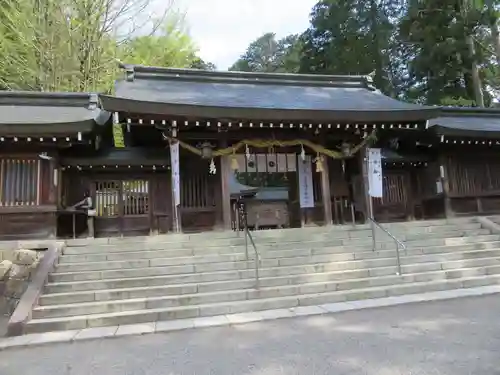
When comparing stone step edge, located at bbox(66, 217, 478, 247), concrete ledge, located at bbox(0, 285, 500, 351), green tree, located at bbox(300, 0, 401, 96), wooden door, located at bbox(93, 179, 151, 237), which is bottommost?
concrete ledge, located at bbox(0, 285, 500, 351)

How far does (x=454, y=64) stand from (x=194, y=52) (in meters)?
12.9

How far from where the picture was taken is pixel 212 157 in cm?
953

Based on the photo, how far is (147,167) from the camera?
10.2 metres

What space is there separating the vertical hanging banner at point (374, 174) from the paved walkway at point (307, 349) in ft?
15.9

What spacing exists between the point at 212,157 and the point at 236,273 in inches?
147

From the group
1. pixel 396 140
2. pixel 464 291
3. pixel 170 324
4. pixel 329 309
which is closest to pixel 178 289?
pixel 170 324

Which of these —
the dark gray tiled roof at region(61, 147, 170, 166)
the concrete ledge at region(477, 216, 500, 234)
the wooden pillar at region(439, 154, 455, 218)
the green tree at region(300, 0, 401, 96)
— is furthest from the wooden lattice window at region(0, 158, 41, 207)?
the green tree at region(300, 0, 401, 96)

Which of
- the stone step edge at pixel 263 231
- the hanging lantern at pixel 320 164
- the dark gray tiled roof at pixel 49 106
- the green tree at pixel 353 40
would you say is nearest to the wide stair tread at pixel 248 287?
the stone step edge at pixel 263 231

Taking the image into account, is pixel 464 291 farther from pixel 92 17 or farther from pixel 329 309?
pixel 92 17

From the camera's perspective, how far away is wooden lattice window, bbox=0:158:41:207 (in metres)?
8.45

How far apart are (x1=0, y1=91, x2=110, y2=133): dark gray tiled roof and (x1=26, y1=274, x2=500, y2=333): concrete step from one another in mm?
5428

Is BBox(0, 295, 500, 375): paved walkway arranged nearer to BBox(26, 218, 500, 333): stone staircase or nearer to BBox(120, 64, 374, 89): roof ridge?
BBox(26, 218, 500, 333): stone staircase

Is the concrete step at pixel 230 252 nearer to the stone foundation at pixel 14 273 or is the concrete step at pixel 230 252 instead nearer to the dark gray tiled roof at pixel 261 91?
the stone foundation at pixel 14 273

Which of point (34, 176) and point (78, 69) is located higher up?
point (78, 69)
